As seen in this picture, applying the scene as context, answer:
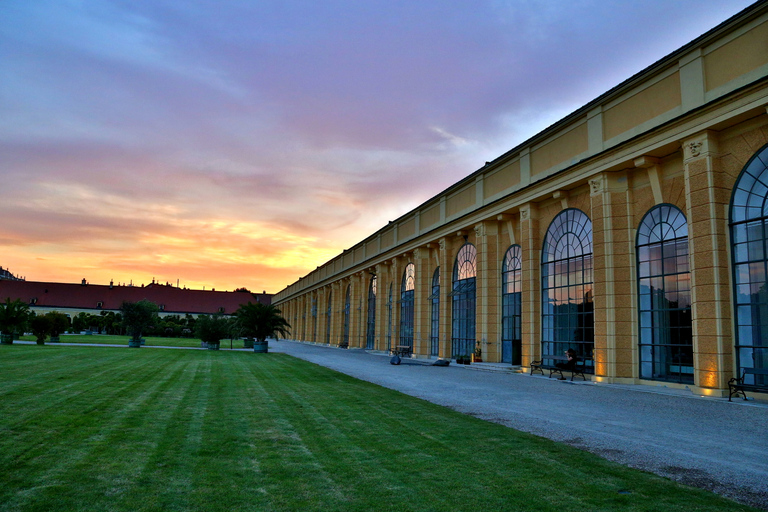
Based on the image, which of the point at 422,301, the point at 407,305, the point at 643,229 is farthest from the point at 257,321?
the point at 643,229

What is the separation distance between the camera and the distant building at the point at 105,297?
109 meters

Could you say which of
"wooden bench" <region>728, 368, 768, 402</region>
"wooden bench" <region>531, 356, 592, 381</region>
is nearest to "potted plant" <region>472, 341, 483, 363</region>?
"wooden bench" <region>531, 356, 592, 381</region>

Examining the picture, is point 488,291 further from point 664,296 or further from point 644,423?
point 644,423

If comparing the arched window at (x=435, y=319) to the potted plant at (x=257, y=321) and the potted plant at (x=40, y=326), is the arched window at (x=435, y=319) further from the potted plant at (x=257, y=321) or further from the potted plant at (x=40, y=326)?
the potted plant at (x=40, y=326)

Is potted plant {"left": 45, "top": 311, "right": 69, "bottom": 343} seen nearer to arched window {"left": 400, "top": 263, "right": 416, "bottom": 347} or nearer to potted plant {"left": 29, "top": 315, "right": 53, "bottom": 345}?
potted plant {"left": 29, "top": 315, "right": 53, "bottom": 345}

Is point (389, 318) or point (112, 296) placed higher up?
point (112, 296)

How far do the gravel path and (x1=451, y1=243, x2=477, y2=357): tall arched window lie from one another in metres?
13.5

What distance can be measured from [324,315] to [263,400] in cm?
6069

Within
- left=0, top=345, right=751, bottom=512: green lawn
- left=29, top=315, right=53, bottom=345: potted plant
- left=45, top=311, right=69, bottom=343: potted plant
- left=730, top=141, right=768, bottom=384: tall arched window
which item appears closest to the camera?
left=0, top=345, right=751, bottom=512: green lawn

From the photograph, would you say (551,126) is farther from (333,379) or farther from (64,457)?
(64,457)

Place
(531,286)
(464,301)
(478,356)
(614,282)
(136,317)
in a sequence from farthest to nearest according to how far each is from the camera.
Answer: (136,317)
(464,301)
(478,356)
(531,286)
(614,282)

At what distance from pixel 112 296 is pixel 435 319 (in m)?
100

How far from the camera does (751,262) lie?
14992mm

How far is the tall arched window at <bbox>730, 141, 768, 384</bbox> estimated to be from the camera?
1468 centimetres
